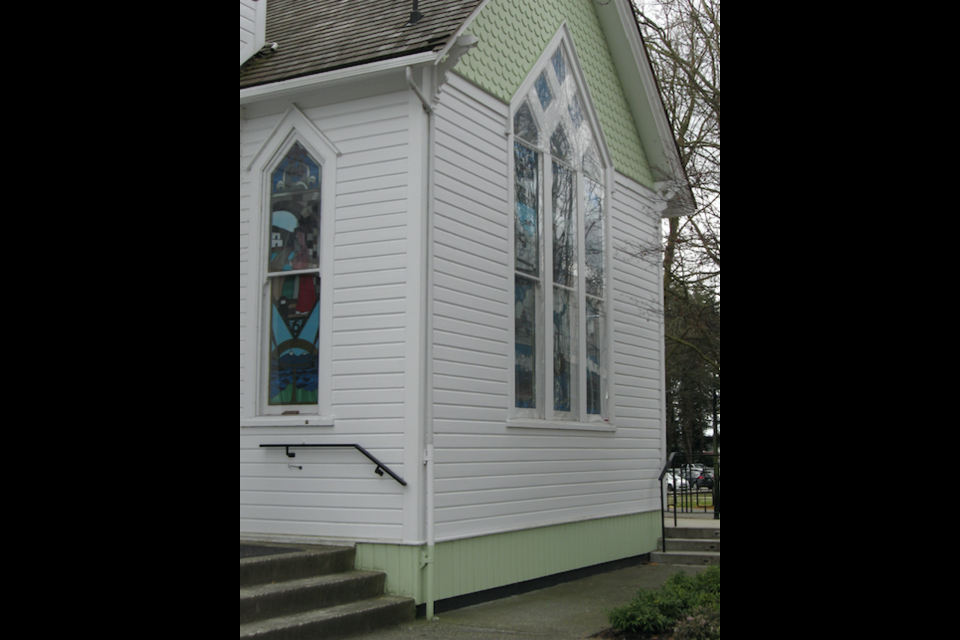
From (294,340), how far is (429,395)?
57.5 inches

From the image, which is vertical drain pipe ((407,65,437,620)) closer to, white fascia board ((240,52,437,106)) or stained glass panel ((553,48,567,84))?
white fascia board ((240,52,437,106))

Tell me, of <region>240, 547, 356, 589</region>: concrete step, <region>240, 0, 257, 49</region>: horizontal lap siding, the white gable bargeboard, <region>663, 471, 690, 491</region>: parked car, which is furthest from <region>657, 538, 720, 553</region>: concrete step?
<region>240, 0, 257, 49</region>: horizontal lap siding

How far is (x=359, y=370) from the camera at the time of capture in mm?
8227

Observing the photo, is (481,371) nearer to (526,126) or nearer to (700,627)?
(526,126)

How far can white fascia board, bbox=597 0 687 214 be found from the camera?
12.3 m

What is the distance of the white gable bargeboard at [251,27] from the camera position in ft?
31.2

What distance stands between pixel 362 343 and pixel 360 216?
1.13 m

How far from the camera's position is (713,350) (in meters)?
19.5

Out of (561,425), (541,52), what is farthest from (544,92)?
(561,425)

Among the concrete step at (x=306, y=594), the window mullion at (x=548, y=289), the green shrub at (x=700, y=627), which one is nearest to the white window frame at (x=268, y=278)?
the concrete step at (x=306, y=594)

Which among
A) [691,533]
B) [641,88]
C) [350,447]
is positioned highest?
[641,88]

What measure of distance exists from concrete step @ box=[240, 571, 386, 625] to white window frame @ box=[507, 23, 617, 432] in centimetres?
233
